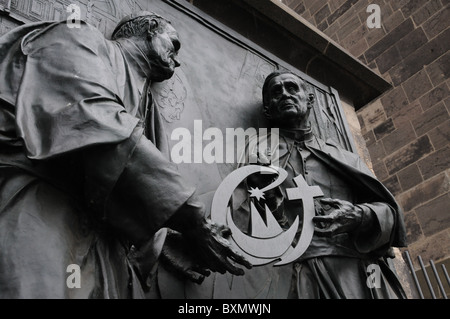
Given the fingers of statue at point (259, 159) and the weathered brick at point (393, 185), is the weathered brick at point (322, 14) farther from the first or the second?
the fingers of statue at point (259, 159)

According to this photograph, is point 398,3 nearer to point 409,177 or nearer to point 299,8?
point 299,8

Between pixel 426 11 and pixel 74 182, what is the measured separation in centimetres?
795

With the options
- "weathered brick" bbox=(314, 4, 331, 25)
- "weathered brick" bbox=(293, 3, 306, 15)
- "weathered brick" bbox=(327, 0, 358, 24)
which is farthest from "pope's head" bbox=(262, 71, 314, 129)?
"weathered brick" bbox=(293, 3, 306, 15)

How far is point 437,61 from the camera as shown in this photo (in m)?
8.21

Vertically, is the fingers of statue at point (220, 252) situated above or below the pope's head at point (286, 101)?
below

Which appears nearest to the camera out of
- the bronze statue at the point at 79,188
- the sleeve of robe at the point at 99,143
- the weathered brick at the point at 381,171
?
the bronze statue at the point at 79,188

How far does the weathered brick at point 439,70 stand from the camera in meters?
8.01

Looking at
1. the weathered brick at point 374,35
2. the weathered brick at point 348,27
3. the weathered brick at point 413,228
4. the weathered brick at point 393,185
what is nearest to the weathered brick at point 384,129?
the weathered brick at point 393,185

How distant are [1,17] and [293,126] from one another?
196 centimetres

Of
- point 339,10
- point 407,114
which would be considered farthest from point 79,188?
point 339,10

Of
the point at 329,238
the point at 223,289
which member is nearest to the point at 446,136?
the point at 329,238

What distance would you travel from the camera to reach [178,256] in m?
2.51

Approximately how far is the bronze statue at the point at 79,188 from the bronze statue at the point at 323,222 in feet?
1.87

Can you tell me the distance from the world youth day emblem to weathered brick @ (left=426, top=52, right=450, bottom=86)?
5.98 metres
